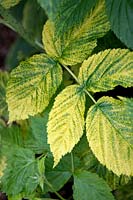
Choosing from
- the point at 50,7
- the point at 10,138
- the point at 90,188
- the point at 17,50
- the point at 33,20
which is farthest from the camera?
the point at 17,50

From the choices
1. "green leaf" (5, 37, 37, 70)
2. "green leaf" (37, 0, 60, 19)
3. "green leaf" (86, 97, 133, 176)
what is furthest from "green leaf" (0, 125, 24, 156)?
"green leaf" (5, 37, 37, 70)

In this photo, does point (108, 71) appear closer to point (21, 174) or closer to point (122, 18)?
point (122, 18)

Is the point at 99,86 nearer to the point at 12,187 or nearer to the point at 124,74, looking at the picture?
the point at 124,74

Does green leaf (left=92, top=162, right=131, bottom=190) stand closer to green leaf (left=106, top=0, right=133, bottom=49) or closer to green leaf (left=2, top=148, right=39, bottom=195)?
green leaf (left=2, top=148, right=39, bottom=195)

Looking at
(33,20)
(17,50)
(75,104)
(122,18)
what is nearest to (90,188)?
(75,104)

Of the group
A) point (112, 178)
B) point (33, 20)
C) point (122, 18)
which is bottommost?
point (112, 178)

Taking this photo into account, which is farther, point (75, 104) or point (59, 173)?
point (59, 173)

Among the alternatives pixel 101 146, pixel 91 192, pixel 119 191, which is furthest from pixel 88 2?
pixel 119 191
